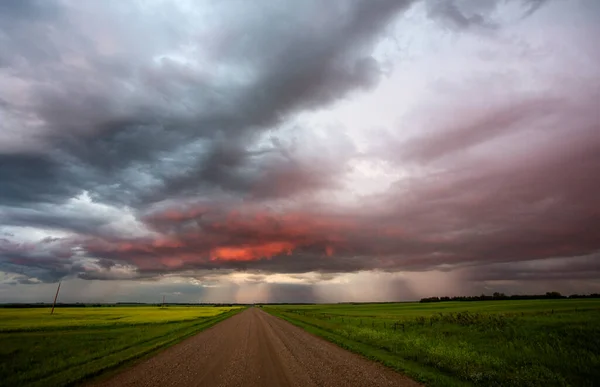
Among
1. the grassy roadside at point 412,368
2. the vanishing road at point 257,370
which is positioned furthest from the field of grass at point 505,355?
the vanishing road at point 257,370

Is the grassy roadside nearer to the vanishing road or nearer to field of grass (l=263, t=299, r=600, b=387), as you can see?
field of grass (l=263, t=299, r=600, b=387)

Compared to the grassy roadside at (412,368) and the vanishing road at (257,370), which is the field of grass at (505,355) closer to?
the grassy roadside at (412,368)

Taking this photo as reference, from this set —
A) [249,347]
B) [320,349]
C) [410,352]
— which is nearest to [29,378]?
[249,347]

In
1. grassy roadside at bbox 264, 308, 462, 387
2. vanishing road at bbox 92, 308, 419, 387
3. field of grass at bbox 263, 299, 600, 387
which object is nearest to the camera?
vanishing road at bbox 92, 308, 419, 387

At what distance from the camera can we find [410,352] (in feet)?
61.5

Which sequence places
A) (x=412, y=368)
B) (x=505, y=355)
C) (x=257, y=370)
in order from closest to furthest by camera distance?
(x=257, y=370)
(x=412, y=368)
(x=505, y=355)

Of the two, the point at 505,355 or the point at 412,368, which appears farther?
the point at 505,355

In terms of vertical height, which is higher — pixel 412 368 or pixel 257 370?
pixel 257 370

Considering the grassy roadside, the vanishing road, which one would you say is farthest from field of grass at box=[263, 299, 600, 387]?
the vanishing road

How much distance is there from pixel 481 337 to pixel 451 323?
9430 mm

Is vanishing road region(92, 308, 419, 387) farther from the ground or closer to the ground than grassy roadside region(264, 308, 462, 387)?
farther from the ground

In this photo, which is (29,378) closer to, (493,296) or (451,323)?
(451,323)

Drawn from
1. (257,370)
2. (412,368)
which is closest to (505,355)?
(412,368)

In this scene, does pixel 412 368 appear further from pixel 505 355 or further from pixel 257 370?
pixel 505 355
